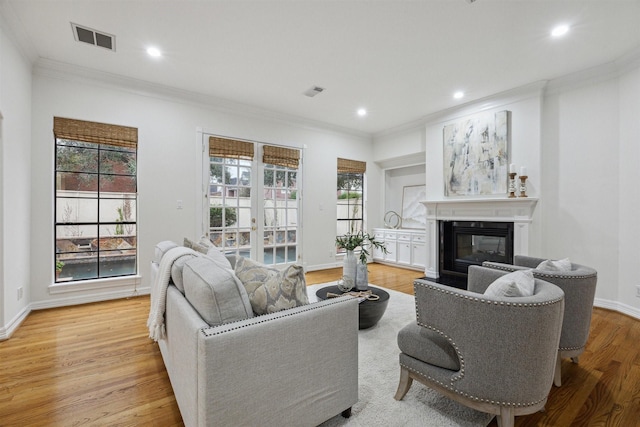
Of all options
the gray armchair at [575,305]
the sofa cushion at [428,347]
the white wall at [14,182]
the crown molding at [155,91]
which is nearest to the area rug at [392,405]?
the sofa cushion at [428,347]

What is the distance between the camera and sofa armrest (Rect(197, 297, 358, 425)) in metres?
1.14

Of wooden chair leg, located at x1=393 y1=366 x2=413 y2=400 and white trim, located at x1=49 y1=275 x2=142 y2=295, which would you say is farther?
white trim, located at x1=49 y1=275 x2=142 y2=295

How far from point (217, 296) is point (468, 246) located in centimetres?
451

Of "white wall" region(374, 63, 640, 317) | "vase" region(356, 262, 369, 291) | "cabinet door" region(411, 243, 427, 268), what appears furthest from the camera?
"cabinet door" region(411, 243, 427, 268)

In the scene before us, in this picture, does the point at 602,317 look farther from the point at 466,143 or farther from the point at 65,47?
the point at 65,47

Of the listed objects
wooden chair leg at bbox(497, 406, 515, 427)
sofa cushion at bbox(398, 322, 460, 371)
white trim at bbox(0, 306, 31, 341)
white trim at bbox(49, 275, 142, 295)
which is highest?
sofa cushion at bbox(398, 322, 460, 371)

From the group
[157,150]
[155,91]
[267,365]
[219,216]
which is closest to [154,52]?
[155,91]

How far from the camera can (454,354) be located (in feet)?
5.09

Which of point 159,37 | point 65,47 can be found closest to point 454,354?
point 159,37

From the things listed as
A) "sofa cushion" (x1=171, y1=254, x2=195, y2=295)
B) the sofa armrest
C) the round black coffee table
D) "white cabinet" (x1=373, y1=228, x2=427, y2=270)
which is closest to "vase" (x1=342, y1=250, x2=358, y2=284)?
the round black coffee table

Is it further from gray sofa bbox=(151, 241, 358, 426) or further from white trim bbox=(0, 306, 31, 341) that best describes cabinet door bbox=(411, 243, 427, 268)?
white trim bbox=(0, 306, 31, 341)

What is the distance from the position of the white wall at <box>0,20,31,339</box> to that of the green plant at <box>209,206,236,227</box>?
6.67 ft

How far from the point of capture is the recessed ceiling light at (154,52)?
10.3ft

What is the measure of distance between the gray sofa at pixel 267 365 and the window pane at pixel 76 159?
3.12 metres
